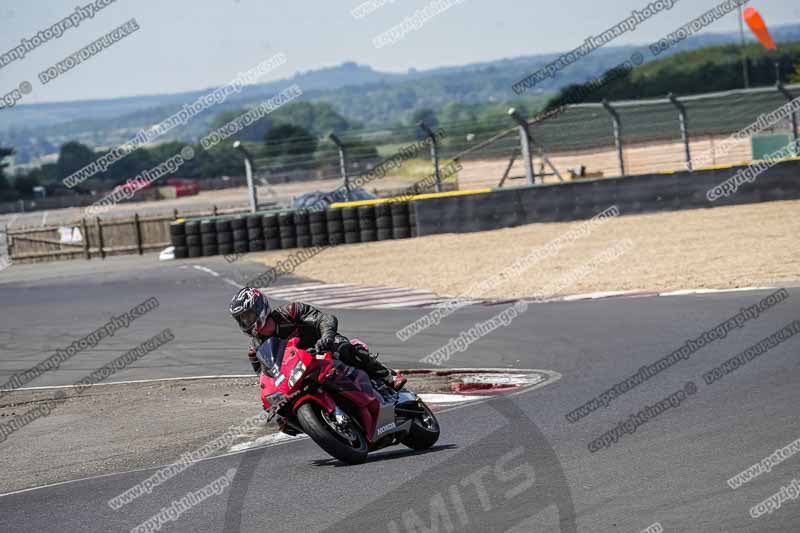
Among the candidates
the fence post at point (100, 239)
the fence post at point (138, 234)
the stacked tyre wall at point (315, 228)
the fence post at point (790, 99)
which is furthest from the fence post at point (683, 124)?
the fence post at point (100, 239)

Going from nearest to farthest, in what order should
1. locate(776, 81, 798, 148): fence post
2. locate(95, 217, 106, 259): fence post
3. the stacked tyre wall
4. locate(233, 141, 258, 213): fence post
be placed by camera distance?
1. locate(776, 81, 798, 148): fence post
2. the stacked tyre wall
3. locate(233, 141, 258, 213): fence post
4. locate(95, 217, 106, 259): fence post

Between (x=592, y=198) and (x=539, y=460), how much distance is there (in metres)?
20.6

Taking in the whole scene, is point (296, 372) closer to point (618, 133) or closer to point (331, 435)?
point (331, 435)

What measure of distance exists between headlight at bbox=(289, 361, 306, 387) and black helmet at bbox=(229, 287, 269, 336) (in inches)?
17.6

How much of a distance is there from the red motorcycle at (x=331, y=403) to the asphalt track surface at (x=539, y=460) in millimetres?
201

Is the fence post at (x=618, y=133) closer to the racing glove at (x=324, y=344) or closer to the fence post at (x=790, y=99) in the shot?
the fence post at (x=790, y=99)

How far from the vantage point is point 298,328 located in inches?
340

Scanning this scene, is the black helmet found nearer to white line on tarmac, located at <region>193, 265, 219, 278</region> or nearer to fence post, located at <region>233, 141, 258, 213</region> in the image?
white line on tarmac, located at <region>193, 265, 219, 278</region>

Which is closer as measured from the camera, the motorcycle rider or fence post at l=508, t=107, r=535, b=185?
the motorcycle rider

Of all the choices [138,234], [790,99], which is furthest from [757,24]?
[138,234]

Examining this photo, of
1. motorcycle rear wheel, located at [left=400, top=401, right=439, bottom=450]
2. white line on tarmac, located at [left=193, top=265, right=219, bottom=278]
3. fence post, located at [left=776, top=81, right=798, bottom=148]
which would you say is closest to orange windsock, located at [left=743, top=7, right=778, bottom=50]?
fence post, located at [left=776, top=81, right=798, bottom=148]

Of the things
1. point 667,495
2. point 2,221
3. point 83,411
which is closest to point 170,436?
point 83,411

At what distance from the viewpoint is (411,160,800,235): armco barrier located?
89.2 ft

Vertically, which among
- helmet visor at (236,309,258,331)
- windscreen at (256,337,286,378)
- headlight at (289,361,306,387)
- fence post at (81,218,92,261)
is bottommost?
fence post at (81,218,92,261)
